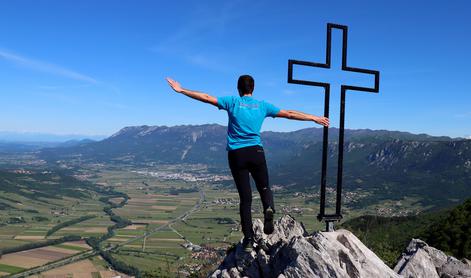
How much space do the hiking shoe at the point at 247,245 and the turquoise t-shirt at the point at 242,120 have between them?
3.41m

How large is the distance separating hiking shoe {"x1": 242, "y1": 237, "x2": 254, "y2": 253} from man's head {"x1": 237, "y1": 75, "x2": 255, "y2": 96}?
461 centimetres

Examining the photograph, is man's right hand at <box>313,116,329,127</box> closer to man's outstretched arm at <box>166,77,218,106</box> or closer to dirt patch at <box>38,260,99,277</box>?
man's outstretched arm at <box>166,77,218,106</box>

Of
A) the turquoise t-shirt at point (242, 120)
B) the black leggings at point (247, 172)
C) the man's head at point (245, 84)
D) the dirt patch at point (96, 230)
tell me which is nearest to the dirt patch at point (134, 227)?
the dirt patch at point (96, 230)

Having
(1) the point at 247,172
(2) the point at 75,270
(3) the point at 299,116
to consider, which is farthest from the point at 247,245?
(2) the point at 75,270

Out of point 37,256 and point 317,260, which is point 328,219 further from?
point 37,256

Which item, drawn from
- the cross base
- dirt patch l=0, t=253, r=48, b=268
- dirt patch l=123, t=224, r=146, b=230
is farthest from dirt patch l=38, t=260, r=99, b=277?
the cross base

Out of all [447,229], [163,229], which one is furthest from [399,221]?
[163,229]

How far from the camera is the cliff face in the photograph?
36.8 ft

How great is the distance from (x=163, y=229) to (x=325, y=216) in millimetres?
175792

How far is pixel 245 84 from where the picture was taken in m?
11.0

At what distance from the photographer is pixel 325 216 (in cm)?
1293

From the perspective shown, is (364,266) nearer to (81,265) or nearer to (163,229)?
(81,265)

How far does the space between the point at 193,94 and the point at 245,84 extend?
139cm

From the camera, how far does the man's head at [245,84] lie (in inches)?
431
